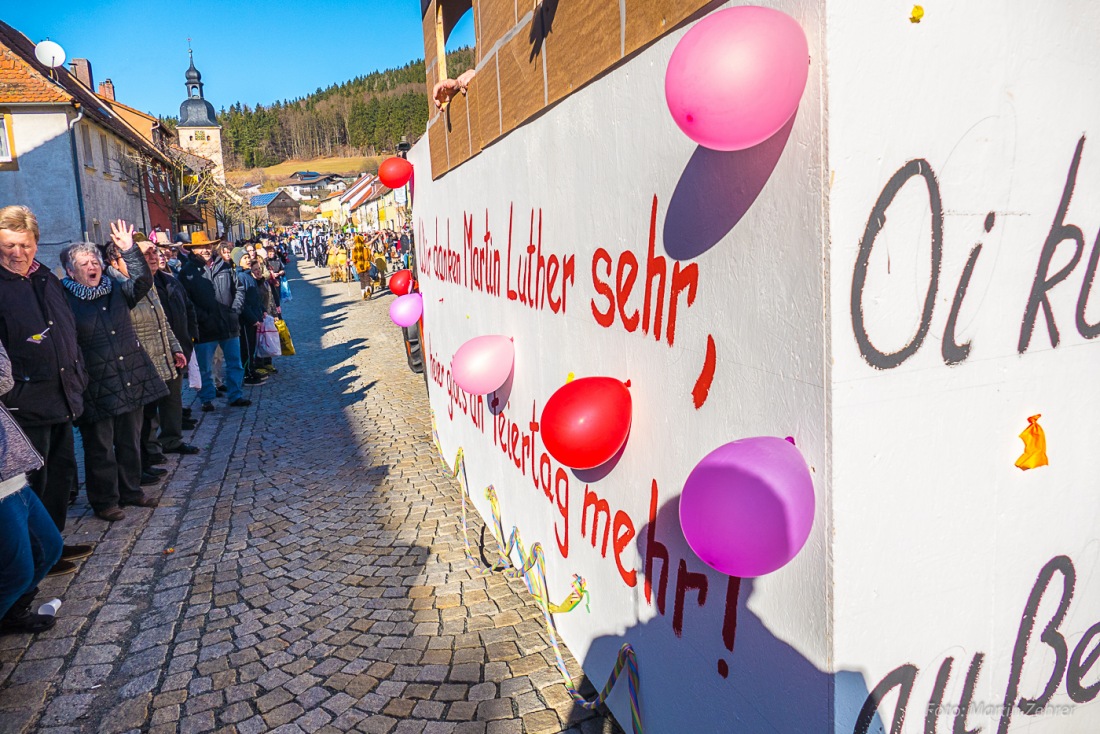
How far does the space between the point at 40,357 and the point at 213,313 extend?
452cm

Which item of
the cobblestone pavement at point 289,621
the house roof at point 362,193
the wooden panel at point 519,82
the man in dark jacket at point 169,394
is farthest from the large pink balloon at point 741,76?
the house roof at point 362,193

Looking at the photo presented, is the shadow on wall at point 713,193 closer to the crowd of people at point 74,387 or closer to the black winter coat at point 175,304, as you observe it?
the crowd of people at point 74,387

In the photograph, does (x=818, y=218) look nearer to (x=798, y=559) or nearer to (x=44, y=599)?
(x=798, y=559)

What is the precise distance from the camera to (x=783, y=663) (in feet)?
5.84

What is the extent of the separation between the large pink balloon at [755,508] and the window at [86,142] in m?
27.3

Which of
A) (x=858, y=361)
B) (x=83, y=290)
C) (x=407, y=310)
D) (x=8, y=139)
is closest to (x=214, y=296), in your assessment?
(x=407, y=310)

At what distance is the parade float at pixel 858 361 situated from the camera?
1511mm

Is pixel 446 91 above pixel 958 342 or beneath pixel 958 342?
above

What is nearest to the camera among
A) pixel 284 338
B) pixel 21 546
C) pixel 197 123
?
pixel 21 546

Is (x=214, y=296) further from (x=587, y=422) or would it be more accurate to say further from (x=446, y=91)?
(x=587, y=422)

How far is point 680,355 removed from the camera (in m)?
2.14

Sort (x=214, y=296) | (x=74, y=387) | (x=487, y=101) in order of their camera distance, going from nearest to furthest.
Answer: (x=487, y=101) < (x=74, y=387) < (x=214, y=296)

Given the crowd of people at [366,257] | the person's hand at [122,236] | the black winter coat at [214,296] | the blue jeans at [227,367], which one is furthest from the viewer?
the crowd of people at [366,257]

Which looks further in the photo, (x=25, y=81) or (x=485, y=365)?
(x=25, y=81)
